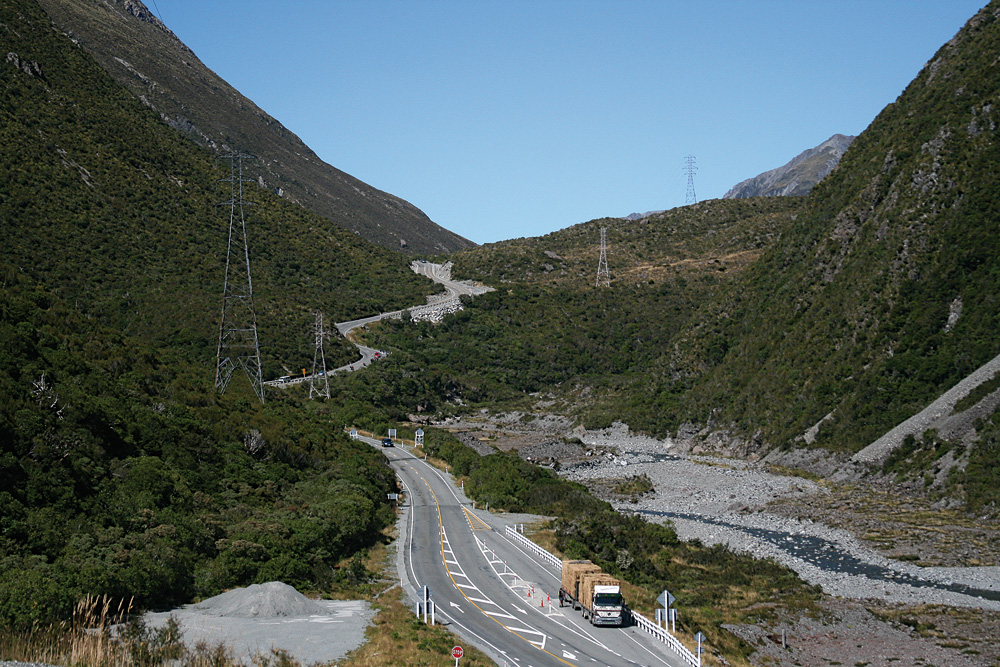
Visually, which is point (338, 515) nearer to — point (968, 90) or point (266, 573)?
point (266, 573)

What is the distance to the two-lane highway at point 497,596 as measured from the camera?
2320 cm

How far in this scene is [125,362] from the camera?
136ft

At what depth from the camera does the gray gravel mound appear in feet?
78.9

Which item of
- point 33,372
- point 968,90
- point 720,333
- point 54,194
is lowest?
point 33,372

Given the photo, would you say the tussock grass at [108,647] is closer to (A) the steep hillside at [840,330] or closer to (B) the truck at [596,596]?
(B) the truck at [596,596]

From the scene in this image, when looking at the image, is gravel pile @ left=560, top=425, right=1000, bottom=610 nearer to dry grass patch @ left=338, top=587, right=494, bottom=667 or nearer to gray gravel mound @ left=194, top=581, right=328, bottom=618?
dry grass patch @ left=338, top=587, right=494, bottom=667

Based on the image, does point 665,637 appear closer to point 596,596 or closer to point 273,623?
point 596,596

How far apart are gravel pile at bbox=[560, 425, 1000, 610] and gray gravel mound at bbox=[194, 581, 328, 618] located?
2119cm

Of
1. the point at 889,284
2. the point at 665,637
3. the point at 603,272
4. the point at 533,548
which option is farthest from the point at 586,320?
the point at 665,637

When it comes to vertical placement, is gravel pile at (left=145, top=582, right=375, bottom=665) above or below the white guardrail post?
above

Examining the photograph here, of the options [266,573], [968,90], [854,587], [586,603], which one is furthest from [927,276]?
[266,573]

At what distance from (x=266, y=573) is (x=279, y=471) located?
1285cm

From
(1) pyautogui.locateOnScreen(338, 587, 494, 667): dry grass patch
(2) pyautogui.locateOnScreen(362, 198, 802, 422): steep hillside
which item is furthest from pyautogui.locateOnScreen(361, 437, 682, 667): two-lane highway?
(2) pyautogui.locateOnScreen(362, 198, 802, 422): steep hillside

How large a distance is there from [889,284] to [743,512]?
24.8m
